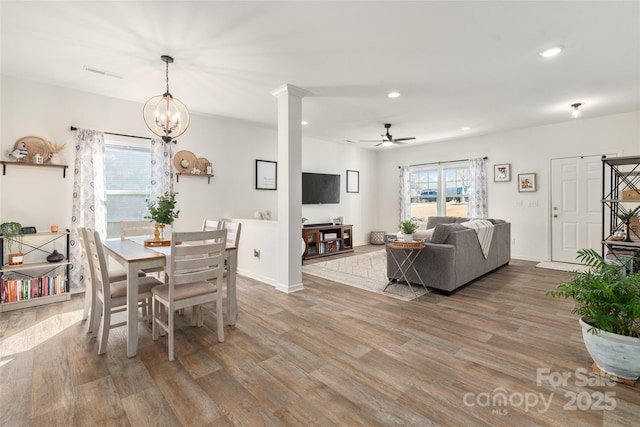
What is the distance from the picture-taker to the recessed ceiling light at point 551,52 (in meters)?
2.92

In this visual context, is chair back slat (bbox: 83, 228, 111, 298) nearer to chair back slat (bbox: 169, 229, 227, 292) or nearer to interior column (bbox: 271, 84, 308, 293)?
chair back slat (bbox: 169, 229, 227, 292)

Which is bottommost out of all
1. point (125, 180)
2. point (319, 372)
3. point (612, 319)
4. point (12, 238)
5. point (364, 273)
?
point (319, 372)

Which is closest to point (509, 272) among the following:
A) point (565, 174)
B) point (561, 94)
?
point (565, 174)

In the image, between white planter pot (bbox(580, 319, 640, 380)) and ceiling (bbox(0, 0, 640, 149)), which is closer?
white planter pot (bbox(580, 319, 640, 380))

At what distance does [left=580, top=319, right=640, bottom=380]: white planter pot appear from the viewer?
1.91 m

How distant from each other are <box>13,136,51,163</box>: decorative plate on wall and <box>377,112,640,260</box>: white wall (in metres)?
7.34

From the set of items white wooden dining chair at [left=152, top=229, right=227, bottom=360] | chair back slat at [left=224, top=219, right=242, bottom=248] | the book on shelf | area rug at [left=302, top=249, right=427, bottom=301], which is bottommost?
area rug at [left=302, top=249, right=427, bottom=301]

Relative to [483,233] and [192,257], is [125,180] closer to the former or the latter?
[192,257]

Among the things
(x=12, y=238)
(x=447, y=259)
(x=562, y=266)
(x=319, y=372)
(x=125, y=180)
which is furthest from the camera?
(x=562, y=266)

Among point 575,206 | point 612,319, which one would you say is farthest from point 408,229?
point 575,206

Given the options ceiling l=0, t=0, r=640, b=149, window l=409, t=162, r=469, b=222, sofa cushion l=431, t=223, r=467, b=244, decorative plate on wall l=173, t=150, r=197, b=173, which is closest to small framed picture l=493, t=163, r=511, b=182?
window l=409, t=162, r=469, b=222

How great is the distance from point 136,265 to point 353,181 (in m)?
6.33

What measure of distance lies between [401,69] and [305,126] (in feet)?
9.26

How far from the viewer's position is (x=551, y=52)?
299 cm
